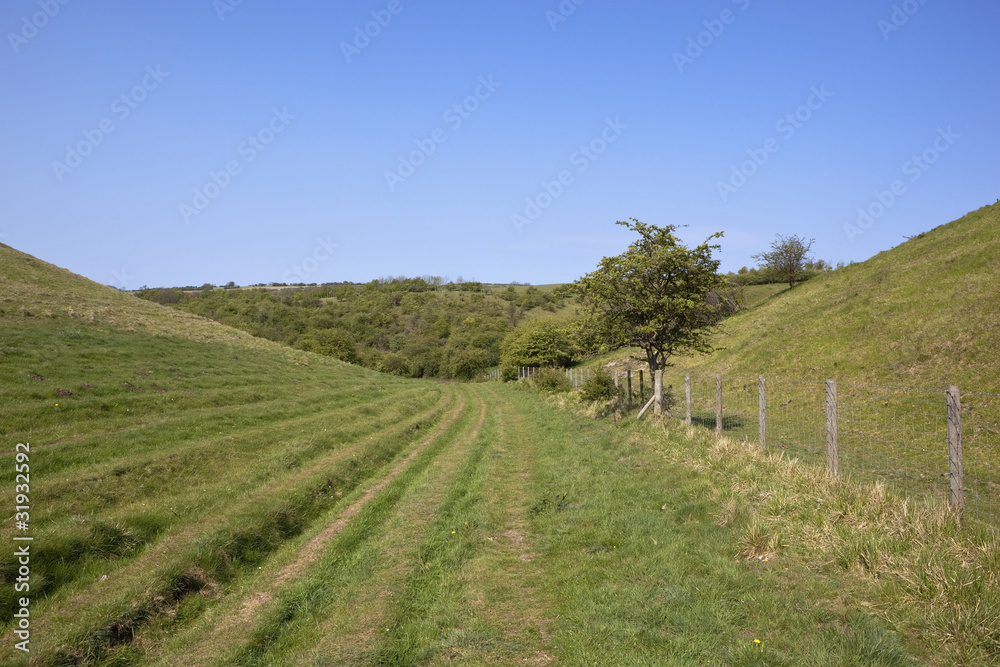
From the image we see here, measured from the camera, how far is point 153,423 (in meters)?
14.9

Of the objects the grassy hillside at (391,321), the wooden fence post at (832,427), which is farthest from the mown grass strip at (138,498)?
the grassy hillside at (391,321)

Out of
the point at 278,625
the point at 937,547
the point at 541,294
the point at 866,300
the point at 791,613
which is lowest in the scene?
the point at 278,625

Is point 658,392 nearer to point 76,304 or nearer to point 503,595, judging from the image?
point 503,595

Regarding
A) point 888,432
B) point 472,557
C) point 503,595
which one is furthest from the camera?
point 888,432

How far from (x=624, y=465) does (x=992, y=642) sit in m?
8.39

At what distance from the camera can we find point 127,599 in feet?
19.6

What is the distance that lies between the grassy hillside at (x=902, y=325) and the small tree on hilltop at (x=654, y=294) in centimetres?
867

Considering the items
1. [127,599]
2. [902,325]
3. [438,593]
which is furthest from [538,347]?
[127,599]

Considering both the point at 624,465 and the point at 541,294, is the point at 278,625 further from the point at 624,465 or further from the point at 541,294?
the point at 541,294

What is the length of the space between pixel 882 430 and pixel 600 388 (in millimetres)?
10989

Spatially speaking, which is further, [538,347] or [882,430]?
[538,347]

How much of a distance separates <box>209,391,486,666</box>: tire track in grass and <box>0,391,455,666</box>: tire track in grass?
120 centimetres

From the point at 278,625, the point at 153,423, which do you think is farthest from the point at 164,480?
the point at 278,625

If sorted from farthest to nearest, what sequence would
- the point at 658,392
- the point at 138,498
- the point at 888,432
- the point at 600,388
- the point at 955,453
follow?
1. the point at 600,388
2. the point at 658,392
3. the point at 888,432
4. the point at 138,498
5. the point at 955,453
